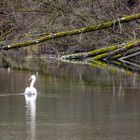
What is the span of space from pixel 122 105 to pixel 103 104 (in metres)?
0.38

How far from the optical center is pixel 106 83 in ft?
63.7

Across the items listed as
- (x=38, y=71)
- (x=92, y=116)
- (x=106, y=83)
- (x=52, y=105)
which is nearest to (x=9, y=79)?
(x=106, y=83)

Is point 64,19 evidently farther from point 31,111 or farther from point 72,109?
point 31,111

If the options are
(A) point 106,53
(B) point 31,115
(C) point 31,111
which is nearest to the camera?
(B) point 31,115

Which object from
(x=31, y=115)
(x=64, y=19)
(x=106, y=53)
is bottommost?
(x=31, y=115)

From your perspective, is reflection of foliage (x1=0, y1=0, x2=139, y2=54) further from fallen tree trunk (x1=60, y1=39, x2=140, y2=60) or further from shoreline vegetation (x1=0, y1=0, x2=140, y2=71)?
fallen tree trunk (x1=60, y1=39, x2=140, y2=60)

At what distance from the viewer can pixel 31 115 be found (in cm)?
1188

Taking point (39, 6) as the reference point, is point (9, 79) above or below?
below

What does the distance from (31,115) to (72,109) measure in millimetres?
1179

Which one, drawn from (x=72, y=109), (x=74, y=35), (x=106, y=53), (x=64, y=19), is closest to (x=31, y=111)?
(x=72, y=109)

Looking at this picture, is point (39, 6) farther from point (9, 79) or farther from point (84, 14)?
point (9, 79)

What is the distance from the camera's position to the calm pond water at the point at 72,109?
9.98m

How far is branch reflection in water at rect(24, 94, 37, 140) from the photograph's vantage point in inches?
390

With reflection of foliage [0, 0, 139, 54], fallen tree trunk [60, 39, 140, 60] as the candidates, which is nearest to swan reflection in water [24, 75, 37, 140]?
reflection of foliage [0, 0, 139, 54]
